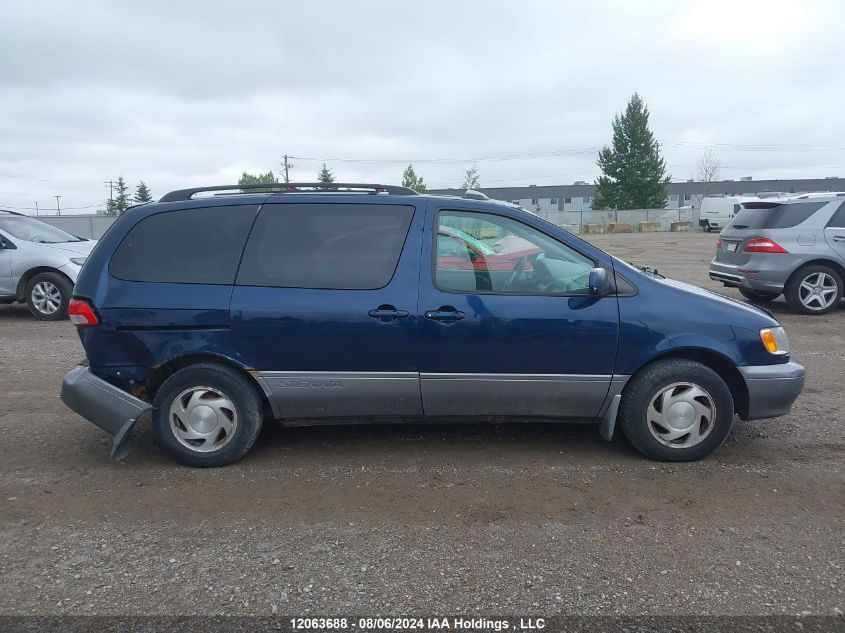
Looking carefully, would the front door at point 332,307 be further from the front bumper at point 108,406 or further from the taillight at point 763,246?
the taillight at point 763,246

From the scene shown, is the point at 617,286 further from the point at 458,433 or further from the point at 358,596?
the point at 358,596

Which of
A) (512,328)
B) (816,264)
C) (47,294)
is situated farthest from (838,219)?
(47,294)

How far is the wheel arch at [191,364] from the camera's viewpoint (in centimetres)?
419

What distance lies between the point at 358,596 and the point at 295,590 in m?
0.29

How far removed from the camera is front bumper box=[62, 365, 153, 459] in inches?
163

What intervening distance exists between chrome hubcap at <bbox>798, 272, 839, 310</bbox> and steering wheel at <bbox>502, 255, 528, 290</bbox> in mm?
7074

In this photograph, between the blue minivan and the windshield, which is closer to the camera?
the blue minivan

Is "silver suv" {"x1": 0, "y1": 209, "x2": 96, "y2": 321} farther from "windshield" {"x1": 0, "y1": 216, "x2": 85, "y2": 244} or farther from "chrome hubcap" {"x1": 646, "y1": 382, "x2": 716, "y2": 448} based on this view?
A: "chrome hubcap" {"x1": 646, "y1": 382, "x2": 716, "y2": 448}

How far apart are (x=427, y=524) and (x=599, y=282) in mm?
1757

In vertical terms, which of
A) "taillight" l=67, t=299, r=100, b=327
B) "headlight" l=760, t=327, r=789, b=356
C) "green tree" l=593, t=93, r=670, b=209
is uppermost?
"green tree" l=593, t=93, r=670, b=209

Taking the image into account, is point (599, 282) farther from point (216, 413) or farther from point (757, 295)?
point (757, 295)

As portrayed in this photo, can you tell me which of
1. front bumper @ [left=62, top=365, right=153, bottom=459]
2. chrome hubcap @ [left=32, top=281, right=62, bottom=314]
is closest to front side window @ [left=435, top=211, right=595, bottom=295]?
front bumper @ [left=62, top=365, right=153, bottom=459]

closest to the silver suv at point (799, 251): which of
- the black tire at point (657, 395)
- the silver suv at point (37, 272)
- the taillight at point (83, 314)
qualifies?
the black tire at point (657, 395)

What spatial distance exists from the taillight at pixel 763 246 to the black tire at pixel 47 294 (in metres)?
10.1
